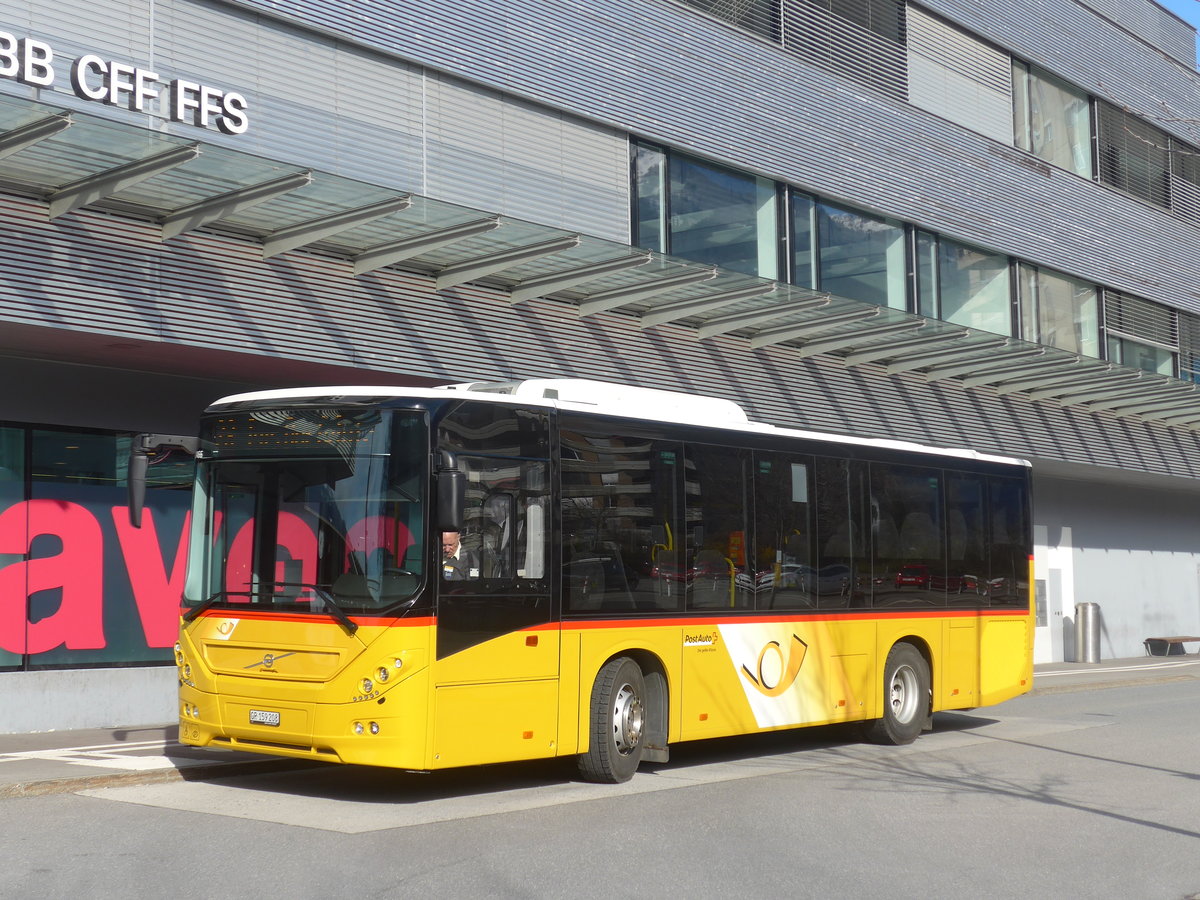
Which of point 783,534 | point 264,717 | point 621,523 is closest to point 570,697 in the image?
point 621,523

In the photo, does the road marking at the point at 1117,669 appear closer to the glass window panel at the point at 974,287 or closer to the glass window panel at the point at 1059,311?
the glass window panel at the point at 1059,311

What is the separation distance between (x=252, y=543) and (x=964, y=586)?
8788 mm

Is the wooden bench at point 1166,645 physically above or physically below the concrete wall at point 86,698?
below

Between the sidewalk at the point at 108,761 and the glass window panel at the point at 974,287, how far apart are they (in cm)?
1709

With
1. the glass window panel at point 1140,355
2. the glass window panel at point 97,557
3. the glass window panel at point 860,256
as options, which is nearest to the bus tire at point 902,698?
the glass window panel at point 97,557

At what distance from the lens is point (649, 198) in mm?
20266

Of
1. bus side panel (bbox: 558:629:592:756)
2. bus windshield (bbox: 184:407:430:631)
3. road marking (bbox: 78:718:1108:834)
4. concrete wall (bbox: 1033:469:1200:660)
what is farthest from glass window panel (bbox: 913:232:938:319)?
bus windshield (bbox: 184:407:430:631)

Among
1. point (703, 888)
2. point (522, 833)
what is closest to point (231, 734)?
point (522, 833)

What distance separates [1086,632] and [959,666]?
52.6 ft

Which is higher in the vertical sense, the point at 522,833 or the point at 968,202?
the point at 968,202

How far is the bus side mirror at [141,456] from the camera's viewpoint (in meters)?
10.0

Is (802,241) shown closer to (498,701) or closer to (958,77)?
(958,77)

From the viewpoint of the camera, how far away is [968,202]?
27.2m

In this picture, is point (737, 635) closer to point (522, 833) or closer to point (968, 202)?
point (522, 833)
